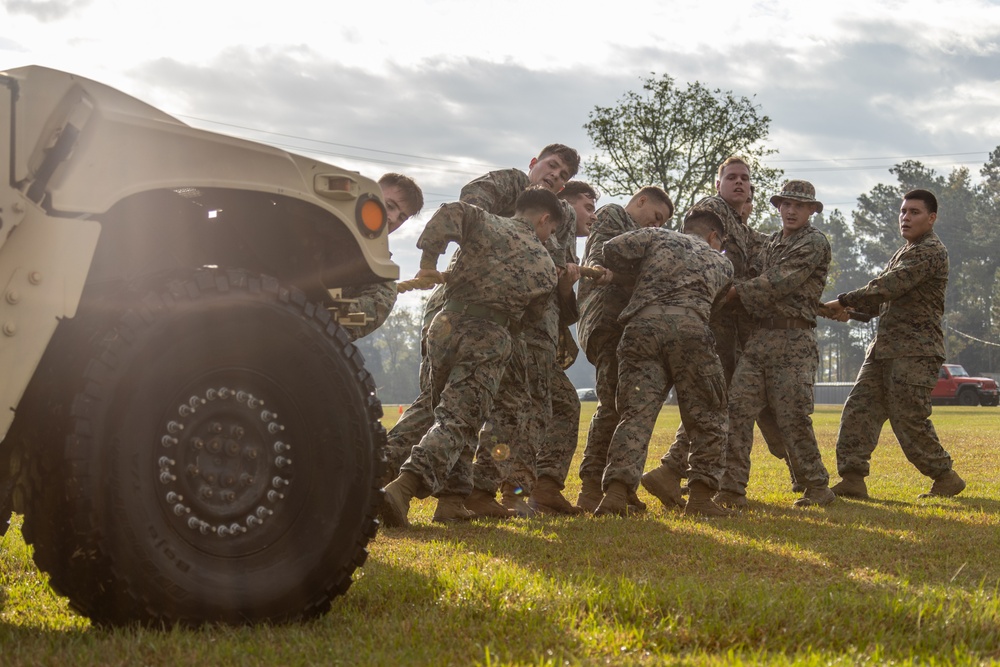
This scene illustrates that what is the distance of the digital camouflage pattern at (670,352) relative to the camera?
7.57 metres

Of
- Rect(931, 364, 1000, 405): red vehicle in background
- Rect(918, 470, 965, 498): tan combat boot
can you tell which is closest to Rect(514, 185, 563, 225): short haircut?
Rect(918, 470, 965, 498): tan combat boot

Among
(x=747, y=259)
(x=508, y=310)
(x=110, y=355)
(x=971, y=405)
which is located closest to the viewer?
(x=110, y=355)

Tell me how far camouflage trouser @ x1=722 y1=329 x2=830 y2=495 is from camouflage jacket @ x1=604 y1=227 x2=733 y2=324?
3.18ft

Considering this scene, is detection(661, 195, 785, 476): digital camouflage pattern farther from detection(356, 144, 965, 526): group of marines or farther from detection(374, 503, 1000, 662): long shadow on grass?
detection(374, 503, 1000, 662): long shadow on grass

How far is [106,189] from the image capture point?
3250mm

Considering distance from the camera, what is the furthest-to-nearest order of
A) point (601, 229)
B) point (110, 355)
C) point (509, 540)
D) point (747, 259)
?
point (747, 259) < point (601, 229) < point (509, 540) < point (110, 355)

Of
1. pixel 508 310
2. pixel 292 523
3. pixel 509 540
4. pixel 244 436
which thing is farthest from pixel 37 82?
pixel 508 310

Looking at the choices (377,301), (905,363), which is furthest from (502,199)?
(905,363)

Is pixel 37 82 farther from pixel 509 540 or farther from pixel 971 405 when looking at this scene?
pixel 971 405

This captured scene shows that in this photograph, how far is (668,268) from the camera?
7723mm

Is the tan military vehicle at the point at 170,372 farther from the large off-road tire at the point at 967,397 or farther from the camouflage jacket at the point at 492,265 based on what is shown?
the large off-road tire at the point at 967,397

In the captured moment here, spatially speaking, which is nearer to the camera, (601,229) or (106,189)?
(106,189)

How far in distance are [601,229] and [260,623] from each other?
5.56 m

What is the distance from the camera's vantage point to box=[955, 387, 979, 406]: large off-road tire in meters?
48.0
